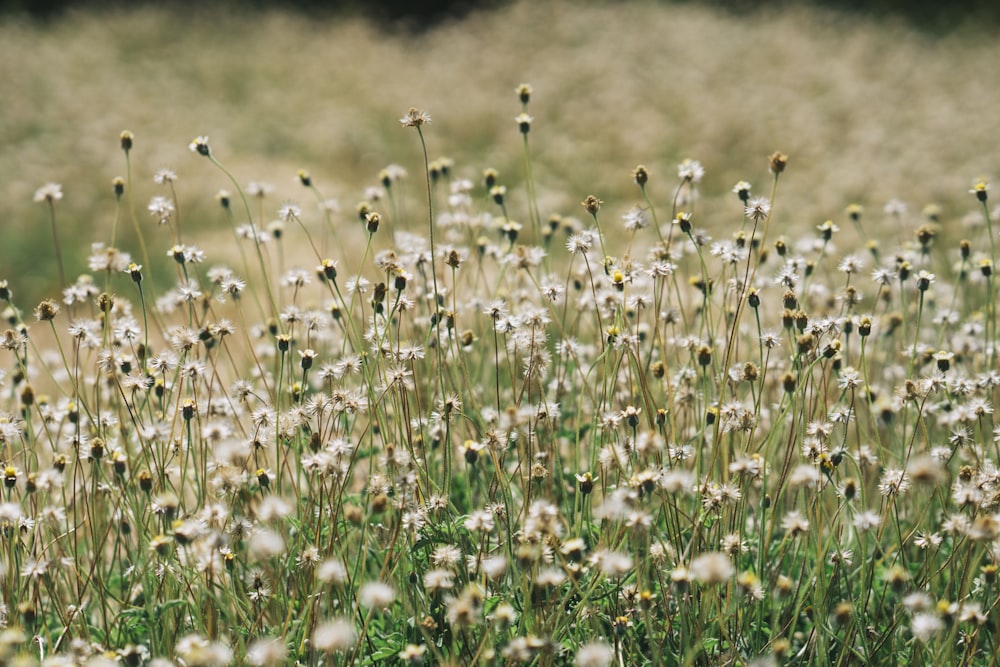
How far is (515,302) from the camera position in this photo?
297cm

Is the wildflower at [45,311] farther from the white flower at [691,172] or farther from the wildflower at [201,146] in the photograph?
the white flower at [691,172]

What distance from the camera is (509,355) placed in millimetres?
3203

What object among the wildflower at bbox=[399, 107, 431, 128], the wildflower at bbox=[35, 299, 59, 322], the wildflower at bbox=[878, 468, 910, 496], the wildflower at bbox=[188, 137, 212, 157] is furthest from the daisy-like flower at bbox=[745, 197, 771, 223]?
the wildflower at bbox=[35, 299, 59, 322]

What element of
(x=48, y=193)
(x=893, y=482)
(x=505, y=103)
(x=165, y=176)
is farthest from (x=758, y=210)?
(x=505, y=103)

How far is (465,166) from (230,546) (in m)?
6.97

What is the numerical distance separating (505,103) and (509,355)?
745cm

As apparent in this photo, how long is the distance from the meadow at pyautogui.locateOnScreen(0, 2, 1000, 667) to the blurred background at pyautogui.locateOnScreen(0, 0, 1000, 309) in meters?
0.07

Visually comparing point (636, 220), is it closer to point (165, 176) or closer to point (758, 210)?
point (758, 210)

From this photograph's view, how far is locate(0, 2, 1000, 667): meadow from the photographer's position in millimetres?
1914

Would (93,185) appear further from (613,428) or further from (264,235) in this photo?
(613,428)

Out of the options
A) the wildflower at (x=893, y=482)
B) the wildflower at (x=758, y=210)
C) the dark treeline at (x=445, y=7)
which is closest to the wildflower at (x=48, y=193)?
the wildflower at (x=758, y=210)

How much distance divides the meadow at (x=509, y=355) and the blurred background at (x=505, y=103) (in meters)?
0.07

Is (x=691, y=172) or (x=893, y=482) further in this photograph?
(x=691, y=172)

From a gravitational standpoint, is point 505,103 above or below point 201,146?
below
